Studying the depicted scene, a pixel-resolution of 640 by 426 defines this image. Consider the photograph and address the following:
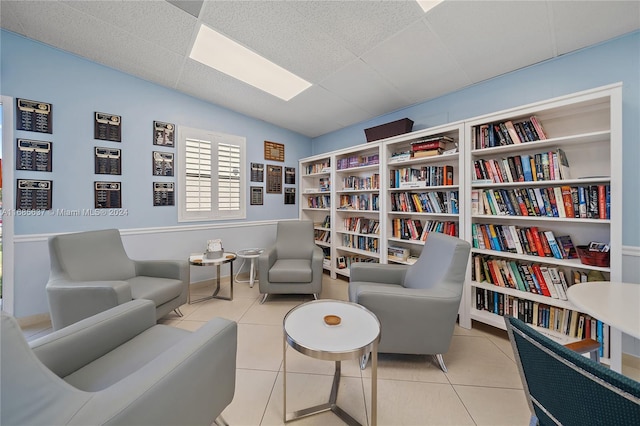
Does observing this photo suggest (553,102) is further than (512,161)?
No

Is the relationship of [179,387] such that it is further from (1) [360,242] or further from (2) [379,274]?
(1) [360,242]

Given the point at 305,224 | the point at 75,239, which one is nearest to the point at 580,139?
the point at 305,224

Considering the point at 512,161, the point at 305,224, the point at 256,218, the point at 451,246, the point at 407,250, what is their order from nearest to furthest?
the point at 451,246
the point at 512,161
the point at 407,250
the point at 305,224
the point at 256,218

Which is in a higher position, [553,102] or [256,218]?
[553,102]

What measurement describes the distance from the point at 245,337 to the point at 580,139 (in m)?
3.13

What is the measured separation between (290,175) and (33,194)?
2936mm

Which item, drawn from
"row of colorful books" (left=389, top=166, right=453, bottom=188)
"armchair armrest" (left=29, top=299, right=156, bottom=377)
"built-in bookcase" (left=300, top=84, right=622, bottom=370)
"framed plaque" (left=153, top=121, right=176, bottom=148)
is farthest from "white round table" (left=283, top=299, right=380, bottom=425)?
"framed plaque" (left=153, top=121, right=176, bottom=148)

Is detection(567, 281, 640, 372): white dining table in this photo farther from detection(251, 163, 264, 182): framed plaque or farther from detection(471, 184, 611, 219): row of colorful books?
detection(251, 163, 264, 182): framed plaque

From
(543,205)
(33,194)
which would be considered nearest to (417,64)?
(543,205)

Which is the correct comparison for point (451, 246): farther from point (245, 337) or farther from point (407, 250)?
point (245, 337)

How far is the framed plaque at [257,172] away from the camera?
3.60 m

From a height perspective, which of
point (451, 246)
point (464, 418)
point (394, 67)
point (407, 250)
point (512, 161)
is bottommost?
point (464, 418)

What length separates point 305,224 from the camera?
3.29 meters

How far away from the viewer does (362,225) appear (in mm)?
3387
